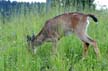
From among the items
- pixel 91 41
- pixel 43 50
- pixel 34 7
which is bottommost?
pixel 43 50

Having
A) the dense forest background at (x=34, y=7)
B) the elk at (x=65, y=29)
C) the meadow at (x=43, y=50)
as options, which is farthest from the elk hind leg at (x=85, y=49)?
the dense forest background at (x=34, y=7)

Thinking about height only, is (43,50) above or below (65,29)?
below

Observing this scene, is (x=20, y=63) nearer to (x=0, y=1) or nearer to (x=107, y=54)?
(x=107, y=54)

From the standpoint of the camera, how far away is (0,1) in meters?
15.5

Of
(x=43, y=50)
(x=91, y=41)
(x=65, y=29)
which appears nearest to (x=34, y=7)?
(x=65, y=29)

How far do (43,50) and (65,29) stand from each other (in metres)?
0.75

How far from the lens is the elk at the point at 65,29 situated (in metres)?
9.50

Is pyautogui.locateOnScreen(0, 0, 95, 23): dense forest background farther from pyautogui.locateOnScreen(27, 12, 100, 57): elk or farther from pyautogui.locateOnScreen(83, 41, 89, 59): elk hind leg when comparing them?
pyautogui.locateOnScreen(83, 41, 89, 59): elk hind leg

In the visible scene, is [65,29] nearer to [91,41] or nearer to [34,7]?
[91,41]

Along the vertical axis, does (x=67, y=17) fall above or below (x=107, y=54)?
above

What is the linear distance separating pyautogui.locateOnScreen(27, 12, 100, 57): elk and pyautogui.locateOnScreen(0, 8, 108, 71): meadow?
151mm

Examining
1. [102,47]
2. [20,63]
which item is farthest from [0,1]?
[20,63]

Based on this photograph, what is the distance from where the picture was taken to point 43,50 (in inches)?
376

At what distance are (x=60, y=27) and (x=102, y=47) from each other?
1.26 m
